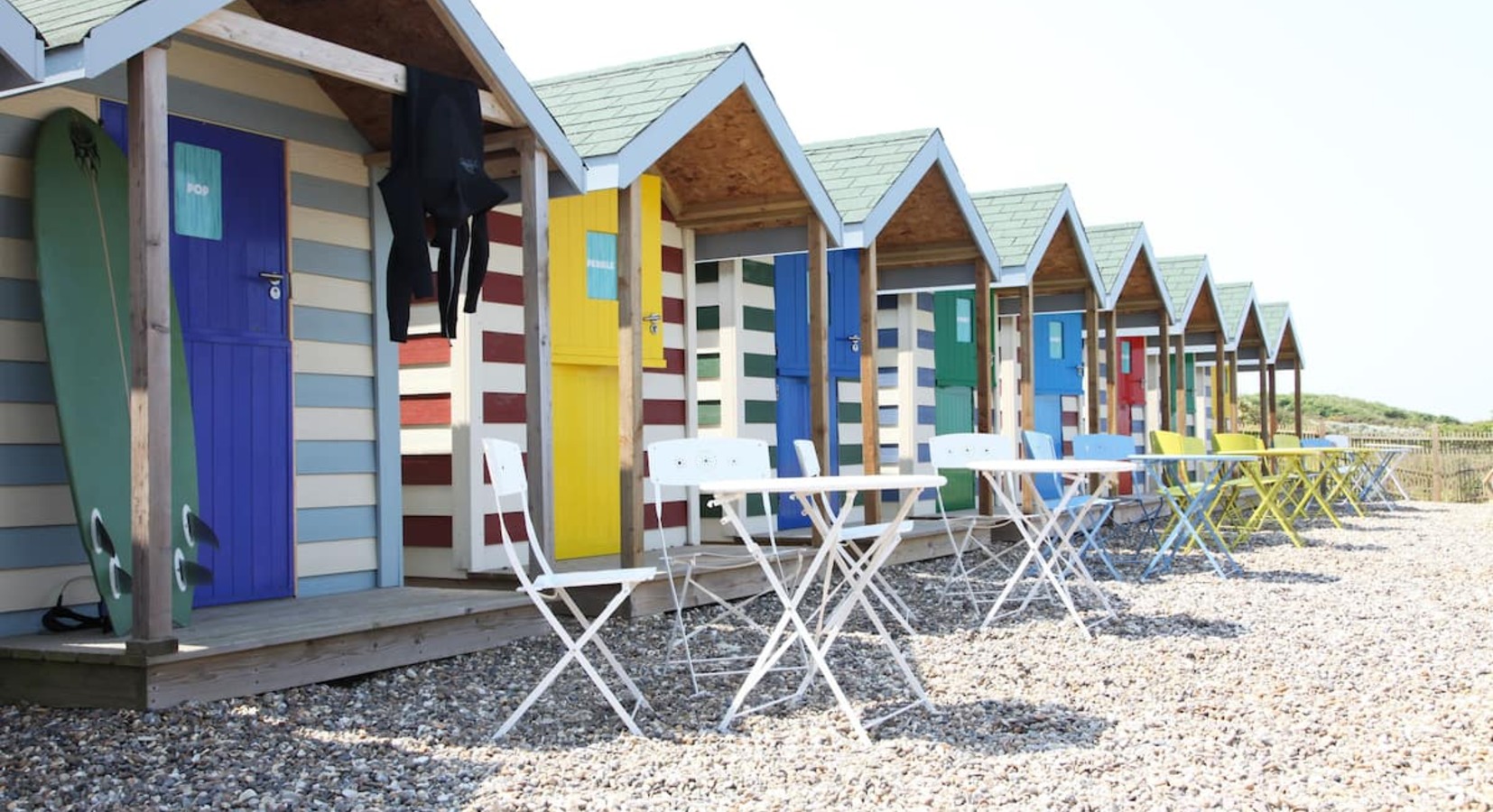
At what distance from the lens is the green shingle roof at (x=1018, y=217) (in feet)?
38.0

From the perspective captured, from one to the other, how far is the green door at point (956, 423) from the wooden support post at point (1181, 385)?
3729 millimetres

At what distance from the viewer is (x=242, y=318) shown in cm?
600

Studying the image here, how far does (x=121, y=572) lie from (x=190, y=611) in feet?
1.16

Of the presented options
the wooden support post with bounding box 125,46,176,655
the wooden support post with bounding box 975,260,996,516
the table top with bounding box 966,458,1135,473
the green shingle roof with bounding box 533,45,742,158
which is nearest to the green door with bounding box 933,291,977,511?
the wooden support post with bounding box 975,260,996,516

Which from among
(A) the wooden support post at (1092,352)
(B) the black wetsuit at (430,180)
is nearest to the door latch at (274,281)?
(B) the black wetsuit at (430,180)

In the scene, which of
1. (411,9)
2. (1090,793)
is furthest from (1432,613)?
(411,9)

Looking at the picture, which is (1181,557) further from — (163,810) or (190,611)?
(163,810)

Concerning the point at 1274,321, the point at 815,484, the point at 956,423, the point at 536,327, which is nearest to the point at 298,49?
the point at 536,327

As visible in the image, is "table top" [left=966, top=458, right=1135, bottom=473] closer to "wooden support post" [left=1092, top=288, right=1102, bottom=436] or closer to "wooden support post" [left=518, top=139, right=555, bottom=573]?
"wooden support post" [left=518, top=139, right=555, bottom=573]

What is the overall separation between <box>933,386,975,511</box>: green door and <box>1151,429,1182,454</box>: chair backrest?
7.63 feet

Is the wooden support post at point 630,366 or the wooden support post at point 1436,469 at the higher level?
the wooden support post at point 630,366

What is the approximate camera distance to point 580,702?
4.82 metres

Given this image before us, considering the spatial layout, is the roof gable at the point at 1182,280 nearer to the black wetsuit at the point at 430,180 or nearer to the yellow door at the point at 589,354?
the yellow door at the point at 589,354

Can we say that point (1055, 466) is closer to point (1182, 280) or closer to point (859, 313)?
point (859, 313)
